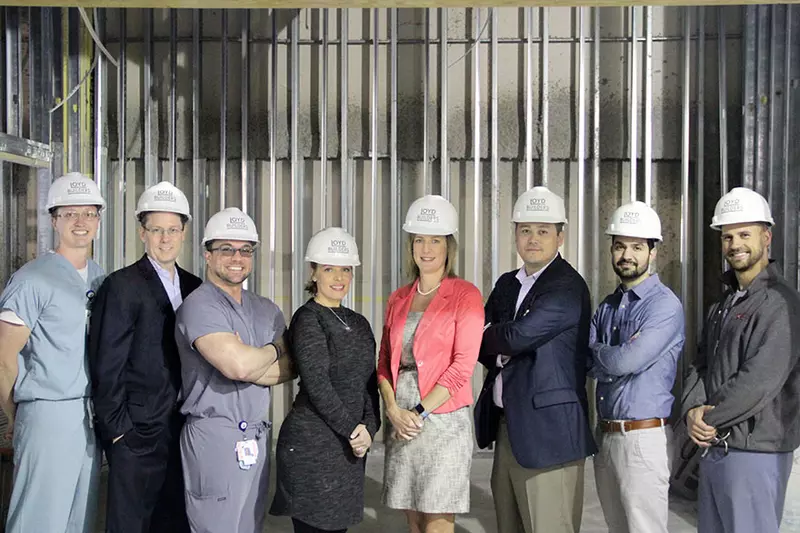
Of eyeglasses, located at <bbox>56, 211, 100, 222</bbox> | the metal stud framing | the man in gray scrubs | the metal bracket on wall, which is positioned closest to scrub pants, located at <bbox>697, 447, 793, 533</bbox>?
the man in gray scrubs

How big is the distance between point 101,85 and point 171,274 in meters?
2.92

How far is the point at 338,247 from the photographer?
10.3ft

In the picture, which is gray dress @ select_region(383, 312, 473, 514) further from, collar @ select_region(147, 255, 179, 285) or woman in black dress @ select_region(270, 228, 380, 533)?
collar @ select_region(147, 255, 179, 285)

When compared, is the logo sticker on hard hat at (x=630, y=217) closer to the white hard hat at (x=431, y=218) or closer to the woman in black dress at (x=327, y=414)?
the white hard hat at (x=431, y=218)

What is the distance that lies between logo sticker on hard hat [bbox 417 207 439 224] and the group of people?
2cm

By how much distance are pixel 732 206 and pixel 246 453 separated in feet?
6.92

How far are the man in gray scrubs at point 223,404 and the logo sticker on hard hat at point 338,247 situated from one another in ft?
1.21

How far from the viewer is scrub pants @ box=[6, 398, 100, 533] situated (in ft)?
10.0

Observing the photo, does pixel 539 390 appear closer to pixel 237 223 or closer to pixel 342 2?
pixel 237 223

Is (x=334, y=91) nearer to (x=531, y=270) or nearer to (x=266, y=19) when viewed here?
(x=266, y=19)

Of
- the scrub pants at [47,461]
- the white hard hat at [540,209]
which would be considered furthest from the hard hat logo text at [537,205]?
the scrub pants at [47,461]

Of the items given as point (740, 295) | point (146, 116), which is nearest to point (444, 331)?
point (740, 295)

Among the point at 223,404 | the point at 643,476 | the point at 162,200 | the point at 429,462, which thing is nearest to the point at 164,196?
the point at 162,200

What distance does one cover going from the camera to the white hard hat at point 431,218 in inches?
127
